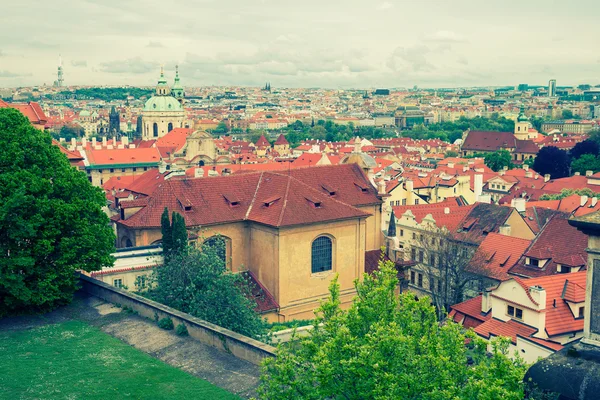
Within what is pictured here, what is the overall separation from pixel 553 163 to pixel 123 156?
72791 mm

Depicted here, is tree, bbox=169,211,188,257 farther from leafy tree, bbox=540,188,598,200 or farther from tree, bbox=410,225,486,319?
leafy tree, bbox=540,188,598,200

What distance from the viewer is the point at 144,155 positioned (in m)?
107

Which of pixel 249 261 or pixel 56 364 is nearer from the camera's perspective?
pixel 56 364

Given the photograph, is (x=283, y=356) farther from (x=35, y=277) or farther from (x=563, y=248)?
(x=563, y=248)

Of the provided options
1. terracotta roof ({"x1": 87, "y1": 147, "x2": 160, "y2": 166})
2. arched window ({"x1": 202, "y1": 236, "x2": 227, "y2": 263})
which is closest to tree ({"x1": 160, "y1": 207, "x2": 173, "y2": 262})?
arched window ({"x1": 202, "y1": 236, "x2": 227, "y2": 263})

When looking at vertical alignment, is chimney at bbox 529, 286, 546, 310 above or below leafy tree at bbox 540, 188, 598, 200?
above

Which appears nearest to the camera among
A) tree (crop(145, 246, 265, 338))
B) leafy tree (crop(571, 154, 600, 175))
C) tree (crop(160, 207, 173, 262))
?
tree (crop(145, 246, 265, 338))

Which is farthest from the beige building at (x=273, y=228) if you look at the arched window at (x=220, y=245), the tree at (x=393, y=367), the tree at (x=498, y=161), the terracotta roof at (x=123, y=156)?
the tree at (x=498, y=161)

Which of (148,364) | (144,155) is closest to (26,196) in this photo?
(148,364)

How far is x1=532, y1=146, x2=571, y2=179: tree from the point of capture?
365ft

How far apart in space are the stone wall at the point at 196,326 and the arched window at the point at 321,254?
1313cm

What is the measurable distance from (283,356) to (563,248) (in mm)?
33630

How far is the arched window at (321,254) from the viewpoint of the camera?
39312mm

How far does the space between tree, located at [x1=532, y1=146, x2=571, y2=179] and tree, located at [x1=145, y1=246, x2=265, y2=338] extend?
9292 centimetres
